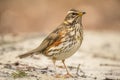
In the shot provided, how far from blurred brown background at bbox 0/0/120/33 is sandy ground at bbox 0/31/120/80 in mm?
2531

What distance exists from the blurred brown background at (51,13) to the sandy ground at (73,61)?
2.53 meters

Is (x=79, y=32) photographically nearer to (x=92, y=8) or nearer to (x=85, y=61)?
(x=85, y=61)

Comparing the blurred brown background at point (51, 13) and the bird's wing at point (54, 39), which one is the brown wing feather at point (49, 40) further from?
the blurred brown background at point (51, 13)

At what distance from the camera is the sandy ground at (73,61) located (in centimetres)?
1262

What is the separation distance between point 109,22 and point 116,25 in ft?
1.26

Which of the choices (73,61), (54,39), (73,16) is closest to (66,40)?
(54,39)

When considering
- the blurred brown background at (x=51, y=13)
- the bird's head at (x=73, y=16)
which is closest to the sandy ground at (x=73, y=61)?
the bird's head at (x=73, y=16)

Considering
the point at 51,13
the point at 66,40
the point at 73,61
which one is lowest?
the point at 73,61

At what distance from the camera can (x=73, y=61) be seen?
Answer: 15.7 metres

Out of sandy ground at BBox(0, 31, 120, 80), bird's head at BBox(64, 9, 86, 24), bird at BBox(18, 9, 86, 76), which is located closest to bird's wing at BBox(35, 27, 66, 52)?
bird at BBox(18, 9, 86, 76)

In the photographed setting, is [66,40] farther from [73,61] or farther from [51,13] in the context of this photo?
[51,13]

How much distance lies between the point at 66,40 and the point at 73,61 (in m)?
2.98

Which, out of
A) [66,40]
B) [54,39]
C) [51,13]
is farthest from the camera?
[51,13]

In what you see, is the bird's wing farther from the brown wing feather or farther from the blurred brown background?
the blurred brown background
